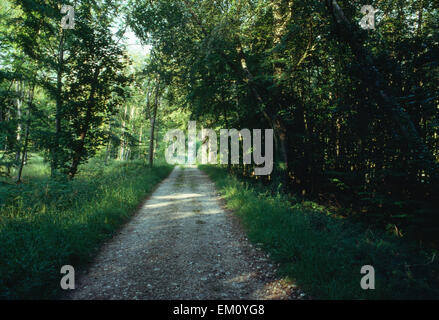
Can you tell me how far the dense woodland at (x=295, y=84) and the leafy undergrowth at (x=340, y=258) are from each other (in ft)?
3.48

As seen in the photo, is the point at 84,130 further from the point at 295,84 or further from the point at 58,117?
the point at 295,84

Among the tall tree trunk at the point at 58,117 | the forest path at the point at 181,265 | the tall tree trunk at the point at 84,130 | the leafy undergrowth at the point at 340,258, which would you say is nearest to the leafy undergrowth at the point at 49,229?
the forest path at the point at 181,265

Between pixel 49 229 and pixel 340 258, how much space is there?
5.59 m

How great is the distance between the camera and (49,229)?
4.24m

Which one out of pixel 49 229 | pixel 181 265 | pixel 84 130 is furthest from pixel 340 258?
pixel 84 130

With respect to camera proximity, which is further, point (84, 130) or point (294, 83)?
point (84, 130)

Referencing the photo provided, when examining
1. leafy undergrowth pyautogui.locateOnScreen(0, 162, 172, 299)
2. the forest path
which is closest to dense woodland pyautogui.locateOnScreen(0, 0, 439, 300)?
leafy undergrowth pyautogui.locateOnScreen(0, 162, 172, 299)

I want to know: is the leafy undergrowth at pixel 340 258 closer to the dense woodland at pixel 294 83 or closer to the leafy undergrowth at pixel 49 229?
the dense woodland at pixel 294 83

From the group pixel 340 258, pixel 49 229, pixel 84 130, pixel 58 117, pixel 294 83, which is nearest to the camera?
pixel 340 258

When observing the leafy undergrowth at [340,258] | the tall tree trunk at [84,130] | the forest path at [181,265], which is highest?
the tall tree trunk at [84,130]

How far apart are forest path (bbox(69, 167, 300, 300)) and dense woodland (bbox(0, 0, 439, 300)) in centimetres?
316

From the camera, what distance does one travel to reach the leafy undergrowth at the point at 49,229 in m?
3.07

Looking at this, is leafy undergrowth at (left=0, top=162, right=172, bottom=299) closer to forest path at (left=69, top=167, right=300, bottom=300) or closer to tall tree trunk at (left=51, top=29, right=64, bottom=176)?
forest path at (left=69, top=167, right=300, bottom=300)

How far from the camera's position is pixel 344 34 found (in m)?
5.35
